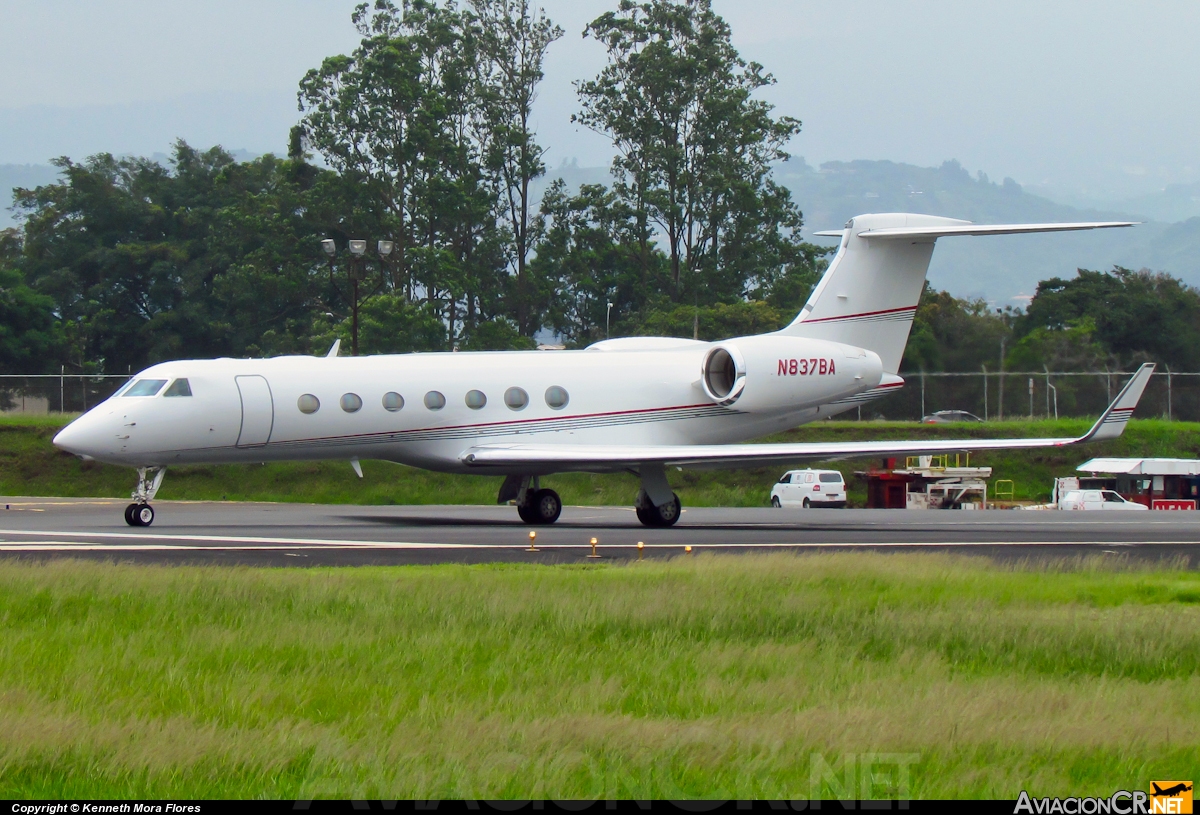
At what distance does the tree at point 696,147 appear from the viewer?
64938 mm

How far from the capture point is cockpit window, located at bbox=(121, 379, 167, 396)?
2106cm

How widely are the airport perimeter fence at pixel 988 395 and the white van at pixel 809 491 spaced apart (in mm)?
3892

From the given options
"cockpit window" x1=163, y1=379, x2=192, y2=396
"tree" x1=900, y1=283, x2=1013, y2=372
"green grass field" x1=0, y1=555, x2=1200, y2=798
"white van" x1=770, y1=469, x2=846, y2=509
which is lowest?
"white van" x1=770, y1=469, x2=846, y2=509

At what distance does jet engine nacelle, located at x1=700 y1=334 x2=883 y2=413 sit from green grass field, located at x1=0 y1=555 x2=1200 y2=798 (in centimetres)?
1114

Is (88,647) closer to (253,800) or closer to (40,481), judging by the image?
(253,800)

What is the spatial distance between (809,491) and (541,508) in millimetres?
16375

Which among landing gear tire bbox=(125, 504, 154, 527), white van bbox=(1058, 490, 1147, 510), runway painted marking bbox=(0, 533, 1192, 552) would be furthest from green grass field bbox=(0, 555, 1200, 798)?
white van bbox=(1058, 490, 1147, 510)

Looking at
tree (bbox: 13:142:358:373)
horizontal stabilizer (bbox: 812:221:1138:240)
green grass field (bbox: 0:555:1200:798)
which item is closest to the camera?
green grass field (bbox: 0:555:1200:798)

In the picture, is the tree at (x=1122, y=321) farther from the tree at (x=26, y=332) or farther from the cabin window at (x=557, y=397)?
the tree at (x=26, y=332)

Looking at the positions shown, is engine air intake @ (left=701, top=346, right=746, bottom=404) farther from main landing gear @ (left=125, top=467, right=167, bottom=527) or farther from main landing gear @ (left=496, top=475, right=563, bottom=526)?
main landing gear @ (left=125, top=467, right=167, bottom=527)

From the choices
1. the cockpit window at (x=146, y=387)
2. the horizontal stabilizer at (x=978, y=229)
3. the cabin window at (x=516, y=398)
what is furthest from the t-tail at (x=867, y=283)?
the cockpit window at (x=146, y=387)

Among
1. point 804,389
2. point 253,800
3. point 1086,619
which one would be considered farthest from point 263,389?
point 253,800

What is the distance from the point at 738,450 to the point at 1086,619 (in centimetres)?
1127

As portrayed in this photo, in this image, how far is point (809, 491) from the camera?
38500 millimetres
